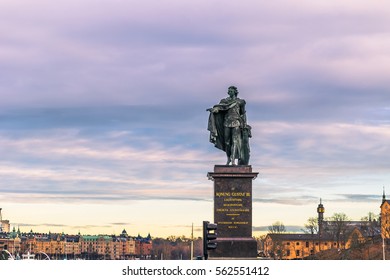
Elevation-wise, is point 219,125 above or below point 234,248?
above

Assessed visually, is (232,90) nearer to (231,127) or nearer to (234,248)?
(231,127)

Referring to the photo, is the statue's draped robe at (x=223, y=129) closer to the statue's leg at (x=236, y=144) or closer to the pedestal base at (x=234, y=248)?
the statue's leg at (x=236, y=144)

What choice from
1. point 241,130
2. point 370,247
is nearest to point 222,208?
point 241,130

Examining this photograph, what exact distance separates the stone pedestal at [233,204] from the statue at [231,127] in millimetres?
1186

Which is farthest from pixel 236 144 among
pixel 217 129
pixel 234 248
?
pixel 234 248

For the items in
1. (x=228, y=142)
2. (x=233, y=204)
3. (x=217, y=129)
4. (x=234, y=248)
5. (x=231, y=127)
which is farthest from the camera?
(x=217, y=129)

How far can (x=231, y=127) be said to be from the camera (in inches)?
1799

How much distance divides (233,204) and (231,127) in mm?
3920

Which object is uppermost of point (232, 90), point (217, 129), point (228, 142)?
point (232, 90)

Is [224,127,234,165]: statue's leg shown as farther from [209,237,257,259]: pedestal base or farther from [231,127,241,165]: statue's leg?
[209,237,257,259]: pedestal base
